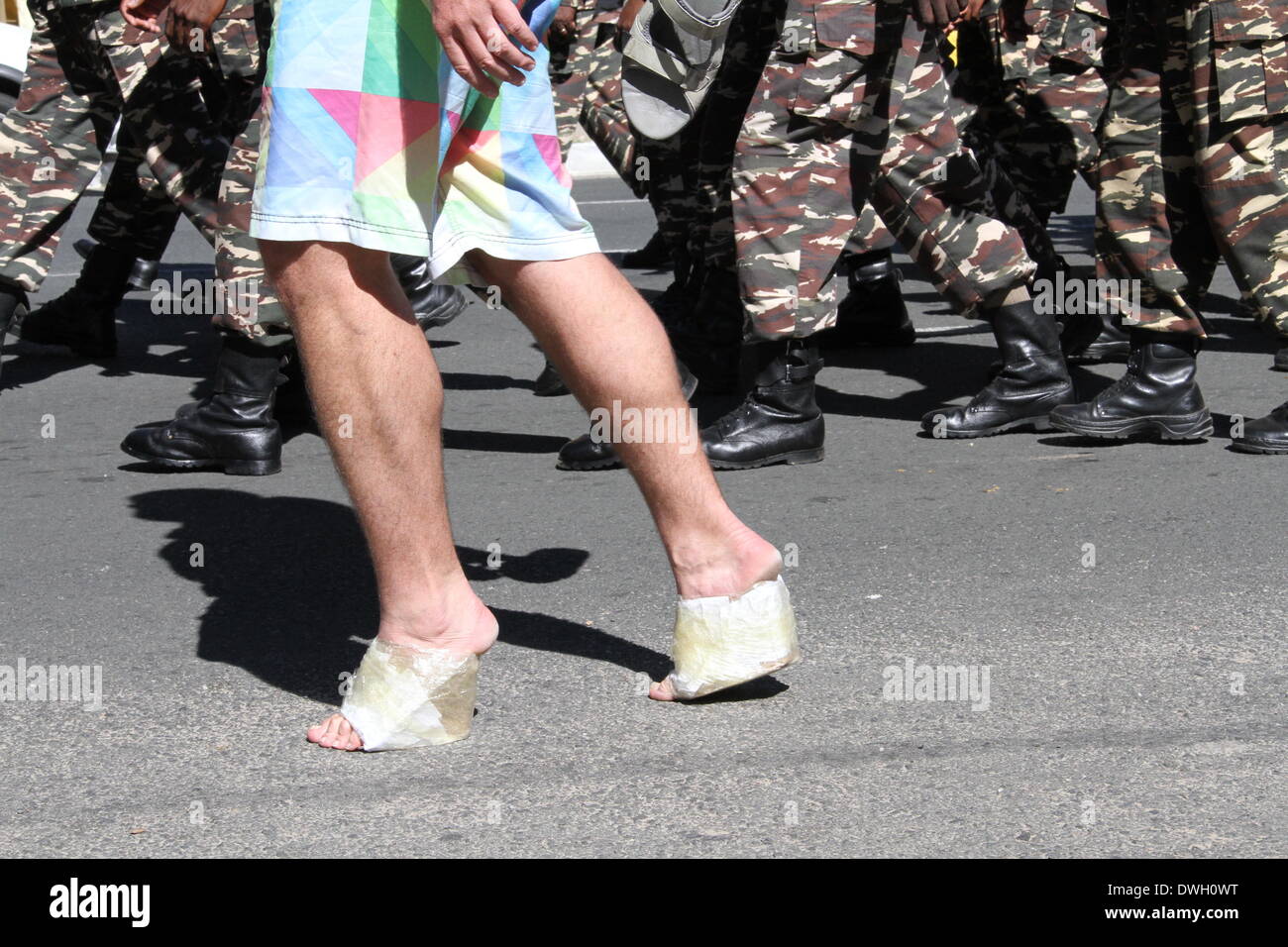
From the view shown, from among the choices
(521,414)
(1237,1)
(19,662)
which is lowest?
(521,414)

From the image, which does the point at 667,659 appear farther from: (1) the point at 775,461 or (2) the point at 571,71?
(2) the point at 571,71

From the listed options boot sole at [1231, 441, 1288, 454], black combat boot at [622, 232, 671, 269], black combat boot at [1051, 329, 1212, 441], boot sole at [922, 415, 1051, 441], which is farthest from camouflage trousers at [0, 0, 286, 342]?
black combat boot at [622, 232, 671, 269]

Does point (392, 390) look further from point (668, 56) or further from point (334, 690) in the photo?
point (668, 56)

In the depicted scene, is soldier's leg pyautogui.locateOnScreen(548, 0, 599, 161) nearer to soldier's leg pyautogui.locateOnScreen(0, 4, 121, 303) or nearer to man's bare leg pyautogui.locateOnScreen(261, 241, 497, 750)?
soldier's leg pyautogui.locateOnScreen(0, 4, 121, 303)

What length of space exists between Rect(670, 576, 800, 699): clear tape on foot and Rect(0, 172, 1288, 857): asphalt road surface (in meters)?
0.07

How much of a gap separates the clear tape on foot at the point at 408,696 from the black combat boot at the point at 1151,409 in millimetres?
2523

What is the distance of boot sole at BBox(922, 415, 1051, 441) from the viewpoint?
4988 mm

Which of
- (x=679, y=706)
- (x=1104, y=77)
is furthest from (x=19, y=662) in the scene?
(x=1104, y=77)

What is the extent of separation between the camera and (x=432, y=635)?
8.98ft

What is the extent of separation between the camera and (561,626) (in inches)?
132

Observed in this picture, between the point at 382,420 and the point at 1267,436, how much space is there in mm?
2825

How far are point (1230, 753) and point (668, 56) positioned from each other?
2253 mm

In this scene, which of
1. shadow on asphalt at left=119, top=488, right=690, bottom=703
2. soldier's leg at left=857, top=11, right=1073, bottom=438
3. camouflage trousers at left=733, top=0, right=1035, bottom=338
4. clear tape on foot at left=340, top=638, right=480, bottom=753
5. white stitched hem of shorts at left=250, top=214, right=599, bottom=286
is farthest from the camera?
soldier's leg at left=857, top=11, right=1073, bottom=438

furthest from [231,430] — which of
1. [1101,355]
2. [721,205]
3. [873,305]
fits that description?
[1101,355]
